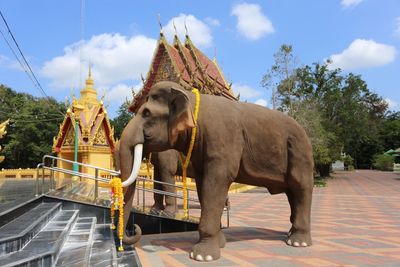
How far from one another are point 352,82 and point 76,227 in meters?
37.8

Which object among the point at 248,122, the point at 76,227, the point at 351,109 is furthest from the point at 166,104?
the point at 351,109

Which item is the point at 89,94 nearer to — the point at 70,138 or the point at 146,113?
the point at 70,138

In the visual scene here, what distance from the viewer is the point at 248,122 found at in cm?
577

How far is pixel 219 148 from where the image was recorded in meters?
5.23

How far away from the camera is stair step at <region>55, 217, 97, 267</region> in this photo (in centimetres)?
393

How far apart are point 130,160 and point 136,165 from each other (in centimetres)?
12

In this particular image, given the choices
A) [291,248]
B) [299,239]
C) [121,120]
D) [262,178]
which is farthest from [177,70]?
[121,120]

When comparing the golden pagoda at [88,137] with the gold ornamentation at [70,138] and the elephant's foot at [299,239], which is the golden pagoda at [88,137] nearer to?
the gold ornamentation at [70,138]

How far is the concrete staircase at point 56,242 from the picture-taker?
362 cm

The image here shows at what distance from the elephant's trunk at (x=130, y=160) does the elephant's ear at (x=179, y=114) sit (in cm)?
44

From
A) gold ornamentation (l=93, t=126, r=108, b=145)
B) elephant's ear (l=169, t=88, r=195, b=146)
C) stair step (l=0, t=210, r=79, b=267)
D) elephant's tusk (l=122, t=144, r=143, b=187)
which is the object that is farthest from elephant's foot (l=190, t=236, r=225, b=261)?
gold ornamentation (l=93, t=126, r=108, b=145)

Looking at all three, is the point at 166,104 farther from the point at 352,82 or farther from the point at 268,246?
the point at 352,82

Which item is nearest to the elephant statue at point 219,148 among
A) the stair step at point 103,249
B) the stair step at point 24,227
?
the stair step at point 103,249

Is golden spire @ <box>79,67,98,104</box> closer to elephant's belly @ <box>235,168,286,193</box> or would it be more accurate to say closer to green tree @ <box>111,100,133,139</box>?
elephant's belly @ <box>235,168,286,193</box>
